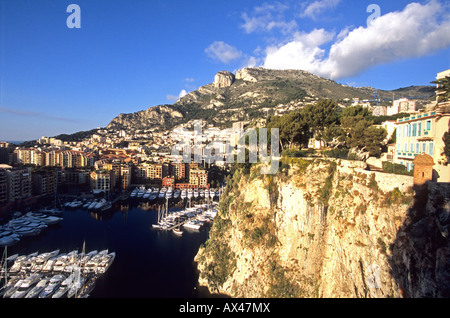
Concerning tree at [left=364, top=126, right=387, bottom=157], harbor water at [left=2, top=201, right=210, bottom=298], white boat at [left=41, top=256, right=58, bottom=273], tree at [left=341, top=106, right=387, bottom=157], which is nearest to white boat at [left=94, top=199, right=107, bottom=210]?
harbor water at [left=2, top=201, right=210, bottom=298]

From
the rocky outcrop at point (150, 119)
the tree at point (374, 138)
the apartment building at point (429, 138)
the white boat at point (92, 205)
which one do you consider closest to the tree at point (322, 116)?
the tree at point (374, 138)

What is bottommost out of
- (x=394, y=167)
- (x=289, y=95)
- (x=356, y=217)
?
(x=356, y=217)

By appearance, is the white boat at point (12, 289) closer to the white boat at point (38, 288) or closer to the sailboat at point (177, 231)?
the white boat at point (38, 288)

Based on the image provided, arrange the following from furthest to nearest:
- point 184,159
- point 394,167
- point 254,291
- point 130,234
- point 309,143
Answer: point 184,159
point 130,234
point 309,143
point 254,291
point 394,167

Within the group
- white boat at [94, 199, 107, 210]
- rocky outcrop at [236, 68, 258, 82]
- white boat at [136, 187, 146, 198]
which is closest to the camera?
white boat at [94, 199, 107, 210]

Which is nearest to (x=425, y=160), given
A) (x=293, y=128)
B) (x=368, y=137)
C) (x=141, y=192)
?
(x=368, y=137)

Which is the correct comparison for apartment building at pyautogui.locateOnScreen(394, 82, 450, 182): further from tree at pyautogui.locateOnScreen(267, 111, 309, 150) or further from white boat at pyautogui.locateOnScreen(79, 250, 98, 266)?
Result: white boat at pyautogui.locateOnScreen(79, 250, 98, 266)

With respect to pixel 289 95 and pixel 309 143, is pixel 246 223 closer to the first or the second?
pixel 309 143
